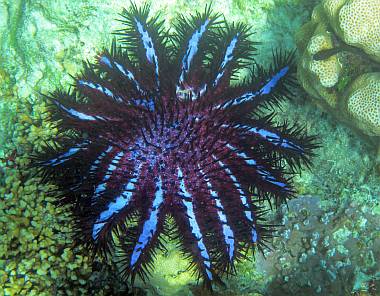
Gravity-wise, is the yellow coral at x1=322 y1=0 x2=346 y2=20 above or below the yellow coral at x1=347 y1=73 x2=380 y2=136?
above

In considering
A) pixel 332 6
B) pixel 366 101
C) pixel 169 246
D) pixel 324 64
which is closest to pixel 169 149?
pixel 169 246

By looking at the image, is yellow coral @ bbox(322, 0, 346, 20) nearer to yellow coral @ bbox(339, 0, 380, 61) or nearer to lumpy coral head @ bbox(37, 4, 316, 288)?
yellow coral @ bbox(339, 0, 380, 61)

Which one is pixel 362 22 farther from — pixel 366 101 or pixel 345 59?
pixel 366 101

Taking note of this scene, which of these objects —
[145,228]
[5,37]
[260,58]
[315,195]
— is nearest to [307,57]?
[260,58]

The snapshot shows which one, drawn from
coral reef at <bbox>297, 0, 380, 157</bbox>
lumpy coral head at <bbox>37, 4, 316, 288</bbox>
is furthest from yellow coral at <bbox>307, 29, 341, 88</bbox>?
lumpy coral head at <bbox>37, 4, 316, 288</bbox>

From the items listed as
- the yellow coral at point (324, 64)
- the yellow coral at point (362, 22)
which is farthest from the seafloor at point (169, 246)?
the yellow coral at point (362, 22)

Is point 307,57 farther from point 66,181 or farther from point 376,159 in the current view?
point 66,181

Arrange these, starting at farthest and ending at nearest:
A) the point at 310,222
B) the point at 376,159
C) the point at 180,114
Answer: the point at 310,222, the point at 376,159, the point at 180,114
